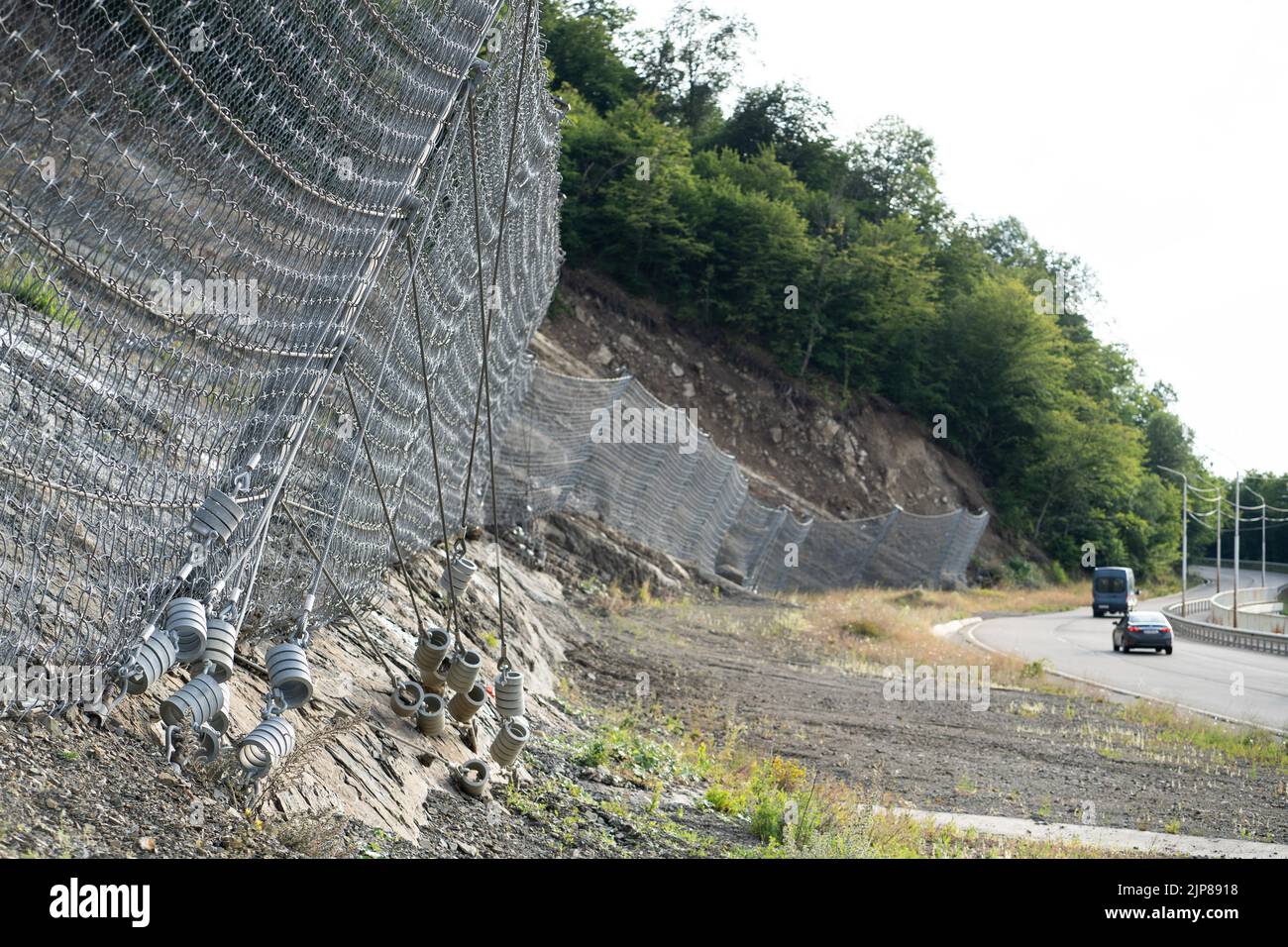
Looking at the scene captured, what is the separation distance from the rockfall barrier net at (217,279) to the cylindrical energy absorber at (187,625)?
140 millimetres

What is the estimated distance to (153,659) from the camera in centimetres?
419

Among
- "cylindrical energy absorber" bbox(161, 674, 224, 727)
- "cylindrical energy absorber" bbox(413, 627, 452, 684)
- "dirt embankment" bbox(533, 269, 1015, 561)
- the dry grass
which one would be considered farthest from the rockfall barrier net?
"dirt embankment" bbox(533, 269, 1015, 561)

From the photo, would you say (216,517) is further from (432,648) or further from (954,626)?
(954,626)

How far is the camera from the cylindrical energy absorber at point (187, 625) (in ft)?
14.1

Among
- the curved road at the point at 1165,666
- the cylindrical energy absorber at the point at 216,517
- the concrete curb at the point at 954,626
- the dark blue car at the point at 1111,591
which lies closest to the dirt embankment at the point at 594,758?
the cylindrical energy absorber at the point at 216,517

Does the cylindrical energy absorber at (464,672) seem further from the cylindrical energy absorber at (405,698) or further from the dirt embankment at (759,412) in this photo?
the dirt embankment at (759,412)

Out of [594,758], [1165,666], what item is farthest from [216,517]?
[1165,666]

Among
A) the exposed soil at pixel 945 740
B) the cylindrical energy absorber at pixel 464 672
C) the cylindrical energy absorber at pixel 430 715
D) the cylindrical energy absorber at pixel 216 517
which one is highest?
the cylindrical energy absorber at pixel 216 517

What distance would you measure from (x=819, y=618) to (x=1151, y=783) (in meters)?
15.0

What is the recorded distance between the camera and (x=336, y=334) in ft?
17.6

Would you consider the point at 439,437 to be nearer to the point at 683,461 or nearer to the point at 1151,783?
the point at 1151,783

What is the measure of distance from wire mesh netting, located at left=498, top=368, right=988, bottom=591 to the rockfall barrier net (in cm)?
1418

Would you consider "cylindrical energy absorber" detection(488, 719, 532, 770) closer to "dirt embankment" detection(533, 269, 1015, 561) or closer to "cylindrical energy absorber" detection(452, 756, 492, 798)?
"cylindrical energy absorber" detection(452, 756, 492, 798)

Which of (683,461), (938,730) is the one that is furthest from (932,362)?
(938,730)
